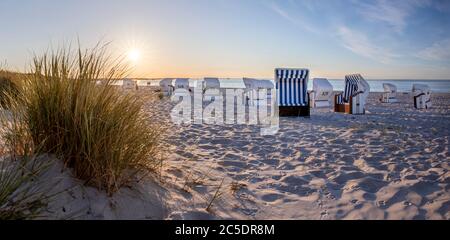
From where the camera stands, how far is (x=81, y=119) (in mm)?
2156

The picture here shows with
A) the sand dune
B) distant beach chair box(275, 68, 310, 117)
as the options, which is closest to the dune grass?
the sand dune

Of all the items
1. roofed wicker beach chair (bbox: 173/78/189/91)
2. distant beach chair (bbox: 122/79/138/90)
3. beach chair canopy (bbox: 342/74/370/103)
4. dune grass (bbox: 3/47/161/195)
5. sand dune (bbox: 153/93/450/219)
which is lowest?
sand dune (bbox: 153/93/450/219)

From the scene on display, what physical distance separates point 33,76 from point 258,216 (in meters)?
2.01

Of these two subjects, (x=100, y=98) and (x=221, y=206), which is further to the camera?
(x=221, y=206)

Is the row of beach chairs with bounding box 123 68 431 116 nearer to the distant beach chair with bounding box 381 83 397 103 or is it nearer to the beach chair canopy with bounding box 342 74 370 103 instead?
the beach chair canopy with bounding box 342 74 370 103

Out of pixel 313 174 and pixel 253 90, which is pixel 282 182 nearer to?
pixel 313 174

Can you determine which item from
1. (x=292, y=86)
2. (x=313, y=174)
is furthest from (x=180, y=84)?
(x=313, y=174)

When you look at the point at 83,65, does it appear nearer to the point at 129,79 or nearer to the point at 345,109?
the point at 129,79

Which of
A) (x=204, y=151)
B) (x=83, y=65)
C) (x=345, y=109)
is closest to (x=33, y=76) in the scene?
(x=83, y=65)

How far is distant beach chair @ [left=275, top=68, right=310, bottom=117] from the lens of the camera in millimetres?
8172

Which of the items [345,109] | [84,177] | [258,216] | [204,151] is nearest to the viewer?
[84,177]

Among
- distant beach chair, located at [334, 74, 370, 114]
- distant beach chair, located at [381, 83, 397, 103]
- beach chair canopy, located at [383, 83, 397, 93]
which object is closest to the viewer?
distant beach chair, located at [334, 74, 370, 114]

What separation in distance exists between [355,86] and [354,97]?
2.12 ft
